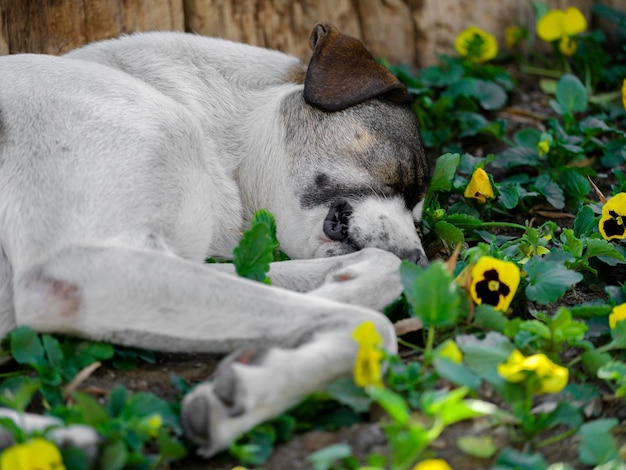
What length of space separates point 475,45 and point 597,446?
3714 mm

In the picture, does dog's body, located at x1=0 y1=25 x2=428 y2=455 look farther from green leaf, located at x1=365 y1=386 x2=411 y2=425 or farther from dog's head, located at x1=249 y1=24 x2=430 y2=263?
green leaf, located at x1=365 y1=386 x2=411 y2=425

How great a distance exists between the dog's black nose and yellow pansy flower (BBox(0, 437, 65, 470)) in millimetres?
1704

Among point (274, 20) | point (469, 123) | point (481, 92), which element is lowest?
point (469, 123)

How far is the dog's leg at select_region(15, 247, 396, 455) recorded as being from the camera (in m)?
3.17

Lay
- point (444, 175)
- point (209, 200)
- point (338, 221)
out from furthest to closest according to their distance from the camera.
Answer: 1. point (444, 175)
2. point (338, 221)
3. point (209, 200)

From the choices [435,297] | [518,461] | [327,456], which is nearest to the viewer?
[327,456]

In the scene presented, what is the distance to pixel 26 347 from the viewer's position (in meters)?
3.19

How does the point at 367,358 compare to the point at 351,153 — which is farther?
the point at 351,153

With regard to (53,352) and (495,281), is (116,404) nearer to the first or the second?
(53,352)

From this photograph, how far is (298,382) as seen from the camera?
2881 millimetres

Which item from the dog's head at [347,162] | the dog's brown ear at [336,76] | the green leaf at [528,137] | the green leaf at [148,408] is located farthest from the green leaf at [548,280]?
the green leaf at [528,137]

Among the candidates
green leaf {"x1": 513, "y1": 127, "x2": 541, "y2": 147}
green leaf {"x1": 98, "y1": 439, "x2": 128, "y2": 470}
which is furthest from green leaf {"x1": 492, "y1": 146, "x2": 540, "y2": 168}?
green leaf {"x1": 98, "y1": 439, "x2": 128, "y2": 470}

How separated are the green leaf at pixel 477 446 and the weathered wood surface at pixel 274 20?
120 inches

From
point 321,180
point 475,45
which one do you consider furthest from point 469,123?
point 321,180
